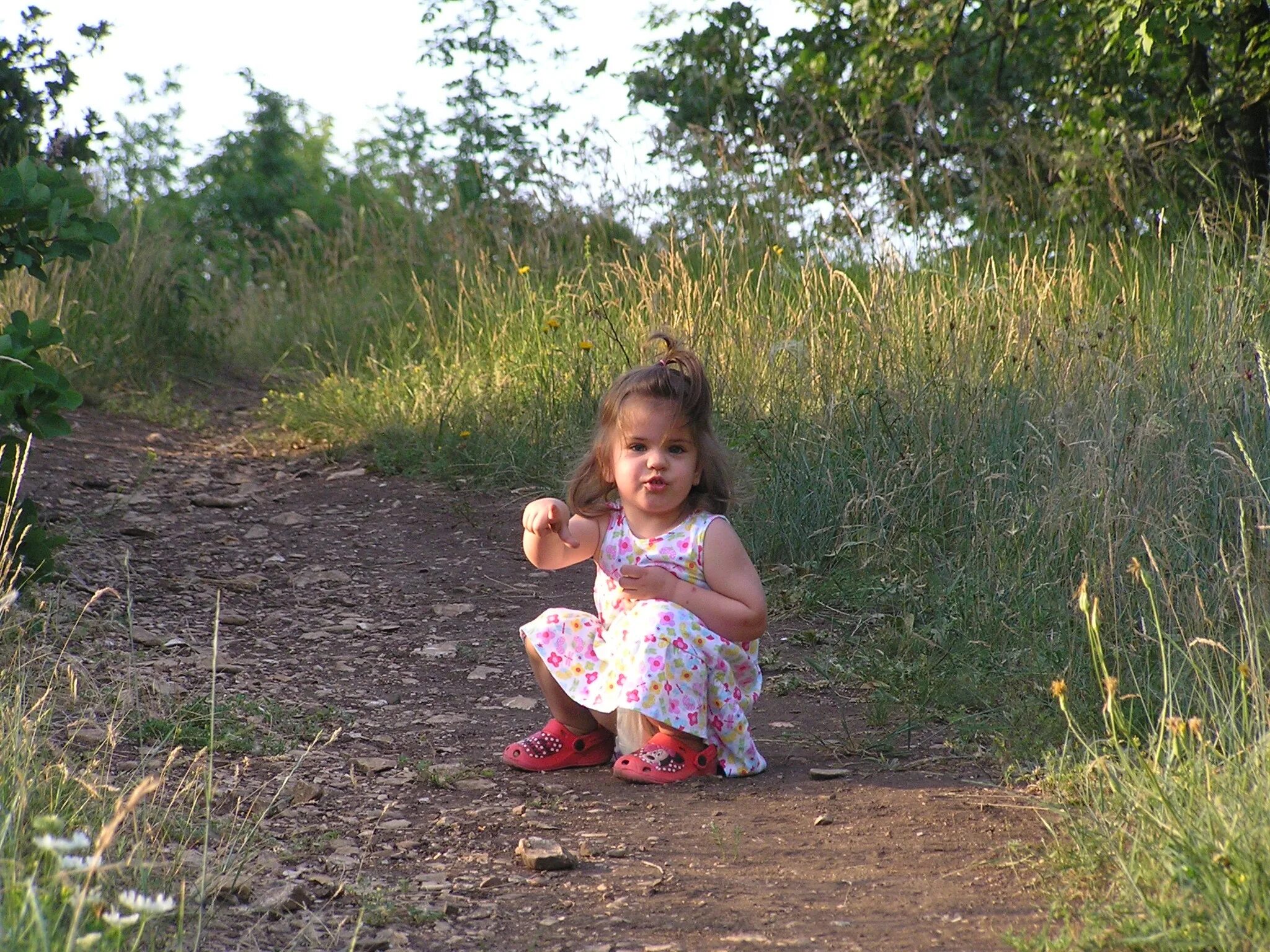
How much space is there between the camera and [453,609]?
176 inches

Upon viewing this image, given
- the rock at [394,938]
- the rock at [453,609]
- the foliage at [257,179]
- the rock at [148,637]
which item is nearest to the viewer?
the rock at [394,938]

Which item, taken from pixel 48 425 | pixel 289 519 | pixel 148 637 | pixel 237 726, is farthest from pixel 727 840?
pixel 289 519

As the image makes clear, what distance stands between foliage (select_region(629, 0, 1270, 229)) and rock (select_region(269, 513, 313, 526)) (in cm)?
289

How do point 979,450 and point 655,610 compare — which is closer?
point 655,610

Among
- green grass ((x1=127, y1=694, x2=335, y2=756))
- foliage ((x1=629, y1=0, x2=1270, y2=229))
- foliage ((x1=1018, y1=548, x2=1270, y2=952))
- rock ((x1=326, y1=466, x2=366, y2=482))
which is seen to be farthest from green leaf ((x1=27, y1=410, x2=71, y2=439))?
foliage ((x1=629, y1=0, x2=1270, y2=229))

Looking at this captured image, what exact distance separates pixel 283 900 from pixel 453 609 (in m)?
2.31

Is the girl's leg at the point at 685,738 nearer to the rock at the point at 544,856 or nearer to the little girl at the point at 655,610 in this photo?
the little girl at the point at 655,610

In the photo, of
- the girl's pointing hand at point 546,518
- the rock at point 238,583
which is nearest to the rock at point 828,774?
the girl's pointing hand at point 546,518

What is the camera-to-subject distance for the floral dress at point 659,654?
288cm

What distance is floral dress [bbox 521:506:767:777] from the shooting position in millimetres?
2883

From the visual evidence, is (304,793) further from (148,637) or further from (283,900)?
(148,637)

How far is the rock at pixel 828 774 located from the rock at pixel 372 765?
1.01 metres

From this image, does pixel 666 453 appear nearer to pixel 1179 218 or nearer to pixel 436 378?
pixel 436 378

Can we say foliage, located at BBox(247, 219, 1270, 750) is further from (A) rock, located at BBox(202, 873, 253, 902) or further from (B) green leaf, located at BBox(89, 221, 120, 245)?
(B) green leaf, located at BBox(89, 221, 120, 245)
